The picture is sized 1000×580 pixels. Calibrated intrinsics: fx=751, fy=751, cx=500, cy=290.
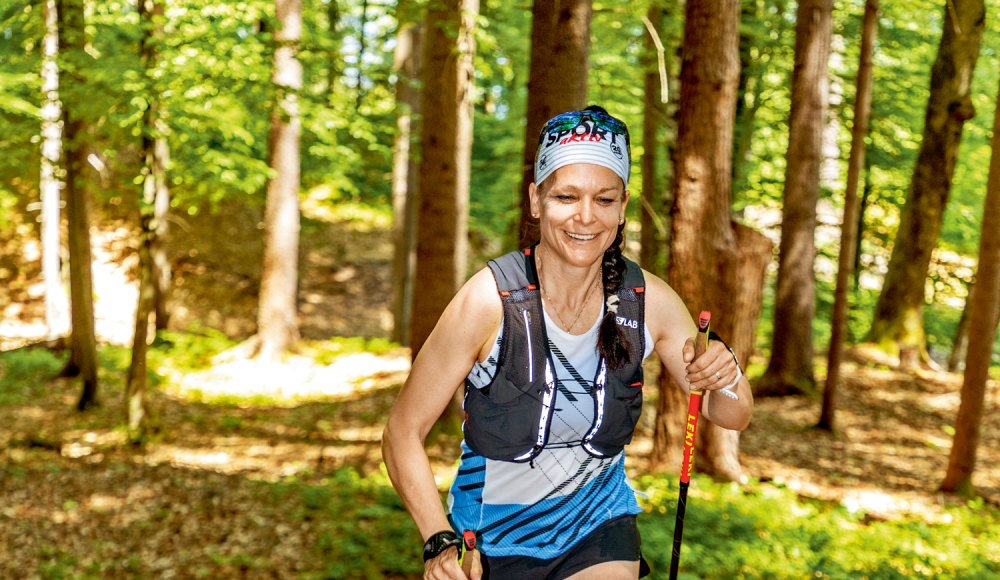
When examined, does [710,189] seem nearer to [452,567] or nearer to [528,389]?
[528,389]

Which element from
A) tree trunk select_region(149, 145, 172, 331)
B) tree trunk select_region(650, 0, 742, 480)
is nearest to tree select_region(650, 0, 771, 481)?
tree trunk select_region(650, 0, 742, 480)

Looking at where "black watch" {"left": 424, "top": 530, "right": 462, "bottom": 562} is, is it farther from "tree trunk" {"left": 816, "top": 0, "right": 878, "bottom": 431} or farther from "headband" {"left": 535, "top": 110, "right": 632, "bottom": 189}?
"tree trunk" {"left": 816, "top": 0, "right": 878, "bottom": 431}

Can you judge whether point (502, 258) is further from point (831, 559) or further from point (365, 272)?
point (365, 272)

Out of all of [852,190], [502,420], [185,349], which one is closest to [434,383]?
[502,420]

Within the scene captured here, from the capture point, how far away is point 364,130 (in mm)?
12172

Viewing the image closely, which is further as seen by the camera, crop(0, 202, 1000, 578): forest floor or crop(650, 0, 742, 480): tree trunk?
crop(650, 0, 742, 480): tree trunk

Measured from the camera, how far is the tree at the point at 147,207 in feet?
26.5

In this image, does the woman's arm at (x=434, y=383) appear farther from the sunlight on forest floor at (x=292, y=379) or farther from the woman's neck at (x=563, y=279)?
the sunlight on forest floor at (x=292, y=379)

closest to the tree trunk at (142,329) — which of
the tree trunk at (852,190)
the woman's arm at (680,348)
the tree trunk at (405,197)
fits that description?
the tree trunk at (405,197)

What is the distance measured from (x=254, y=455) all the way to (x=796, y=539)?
6628 millimetres

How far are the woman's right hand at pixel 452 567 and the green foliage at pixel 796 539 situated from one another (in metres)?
3.58

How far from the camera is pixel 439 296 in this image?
30.2ft

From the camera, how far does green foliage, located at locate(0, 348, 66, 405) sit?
1161 centimetres

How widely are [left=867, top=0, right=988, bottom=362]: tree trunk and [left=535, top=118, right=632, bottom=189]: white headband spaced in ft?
41.8
